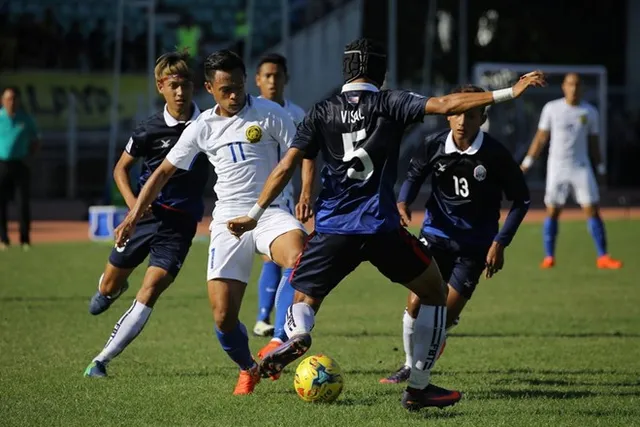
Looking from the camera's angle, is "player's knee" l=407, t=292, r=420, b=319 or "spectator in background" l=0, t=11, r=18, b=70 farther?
"spectator in background" l=0, t=11, r=18, b=70

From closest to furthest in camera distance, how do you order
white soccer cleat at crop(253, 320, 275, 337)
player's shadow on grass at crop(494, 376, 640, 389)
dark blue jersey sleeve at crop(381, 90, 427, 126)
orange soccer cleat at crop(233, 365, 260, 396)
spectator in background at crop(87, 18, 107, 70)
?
dark blue jersey sleeve at crop(381, 90, 427, 126) < orange soccer cleat at crop(233, 365, 260, 396) < player's shadow on grass at crop(494, 376, 640, 389) < white soccer cleat at crop(253, 320, 275, 337) < spectator in background at crop(87, 18, 107, 70)

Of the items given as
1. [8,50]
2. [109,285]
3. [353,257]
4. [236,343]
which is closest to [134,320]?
[109,285]

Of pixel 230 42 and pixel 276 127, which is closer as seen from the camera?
pixel 276 127

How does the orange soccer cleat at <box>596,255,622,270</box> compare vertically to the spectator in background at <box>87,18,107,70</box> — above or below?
below

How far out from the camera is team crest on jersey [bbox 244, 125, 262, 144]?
26.5 feet

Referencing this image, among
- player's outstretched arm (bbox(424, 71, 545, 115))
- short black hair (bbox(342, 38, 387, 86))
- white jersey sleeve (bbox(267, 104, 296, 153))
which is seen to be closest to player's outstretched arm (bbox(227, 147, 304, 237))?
short black hair (bbox(342, 38, 387, 86))

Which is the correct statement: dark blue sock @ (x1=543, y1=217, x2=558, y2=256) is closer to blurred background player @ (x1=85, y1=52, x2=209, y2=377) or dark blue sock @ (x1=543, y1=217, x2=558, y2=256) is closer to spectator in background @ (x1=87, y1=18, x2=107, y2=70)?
blurred background player @ (x1=85, y1=52, x2=209, y2=377)

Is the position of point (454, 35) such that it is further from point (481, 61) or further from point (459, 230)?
point (459, 230)

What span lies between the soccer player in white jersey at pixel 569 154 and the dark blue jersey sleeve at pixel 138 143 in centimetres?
878

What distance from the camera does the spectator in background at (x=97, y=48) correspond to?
32969mm

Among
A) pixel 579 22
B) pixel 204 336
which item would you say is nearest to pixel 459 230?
pixel 204 336

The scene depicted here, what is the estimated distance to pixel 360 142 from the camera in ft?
23.3

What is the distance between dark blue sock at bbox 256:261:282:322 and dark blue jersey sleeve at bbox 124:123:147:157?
2.25 metres

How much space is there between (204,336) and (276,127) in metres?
3.32
